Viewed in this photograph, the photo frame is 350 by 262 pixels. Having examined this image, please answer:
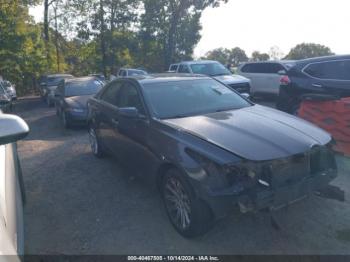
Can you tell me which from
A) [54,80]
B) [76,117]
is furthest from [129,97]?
[54,80]

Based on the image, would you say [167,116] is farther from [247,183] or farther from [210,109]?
[247,183]

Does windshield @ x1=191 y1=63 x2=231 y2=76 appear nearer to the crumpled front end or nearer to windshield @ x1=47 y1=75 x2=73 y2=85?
the crumpled front end

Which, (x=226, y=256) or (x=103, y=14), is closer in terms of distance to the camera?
(x=226, y=256)

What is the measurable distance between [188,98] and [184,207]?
171 centimetres

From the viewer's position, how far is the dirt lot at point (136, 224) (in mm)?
3508

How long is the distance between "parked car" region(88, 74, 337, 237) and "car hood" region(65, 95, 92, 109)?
5.37 meters

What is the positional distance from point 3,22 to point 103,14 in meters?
11.5

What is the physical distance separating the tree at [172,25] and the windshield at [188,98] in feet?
91.2

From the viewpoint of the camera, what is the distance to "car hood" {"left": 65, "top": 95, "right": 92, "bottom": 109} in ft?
33.3

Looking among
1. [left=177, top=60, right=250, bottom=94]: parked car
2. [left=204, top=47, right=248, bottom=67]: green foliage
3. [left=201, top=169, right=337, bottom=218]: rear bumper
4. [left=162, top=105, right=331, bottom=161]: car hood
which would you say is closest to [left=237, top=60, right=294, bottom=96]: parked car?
[left=177, top=60, right=250, bottom=94]: parked car

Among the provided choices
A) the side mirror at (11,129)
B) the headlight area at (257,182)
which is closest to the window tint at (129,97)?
the headlight area at (257,182)

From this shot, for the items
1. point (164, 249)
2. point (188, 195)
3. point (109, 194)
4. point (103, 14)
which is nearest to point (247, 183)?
point (188, 195)

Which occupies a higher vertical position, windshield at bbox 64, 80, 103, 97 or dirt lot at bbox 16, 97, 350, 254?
Result: windshield at bbox 64, 80, 103, 97

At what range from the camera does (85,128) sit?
10.4 meters
